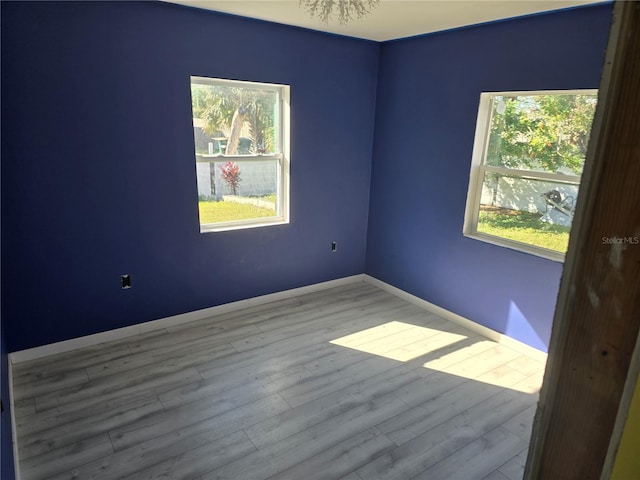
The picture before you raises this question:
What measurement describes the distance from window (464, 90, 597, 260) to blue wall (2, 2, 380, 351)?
1419 mm

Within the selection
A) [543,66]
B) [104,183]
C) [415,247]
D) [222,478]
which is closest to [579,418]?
[222,478]

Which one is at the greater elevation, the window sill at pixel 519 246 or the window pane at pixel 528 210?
the window pane at pixel 528 210

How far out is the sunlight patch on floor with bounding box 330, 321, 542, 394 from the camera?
2.94 meters

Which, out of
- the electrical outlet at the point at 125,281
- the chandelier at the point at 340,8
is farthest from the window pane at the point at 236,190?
the chandelier at the point at 340,8

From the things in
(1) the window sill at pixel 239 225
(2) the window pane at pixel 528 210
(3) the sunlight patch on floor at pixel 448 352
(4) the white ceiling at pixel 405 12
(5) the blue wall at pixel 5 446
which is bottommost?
(3) the sunlight patch on floor at pixel 448 352

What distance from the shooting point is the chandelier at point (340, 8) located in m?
2.86

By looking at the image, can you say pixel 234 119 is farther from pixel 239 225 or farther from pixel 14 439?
pixel 14 439

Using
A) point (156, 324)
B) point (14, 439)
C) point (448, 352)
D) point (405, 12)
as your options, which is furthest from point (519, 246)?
point (14, 439)

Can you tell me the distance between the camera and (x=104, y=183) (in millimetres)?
2982

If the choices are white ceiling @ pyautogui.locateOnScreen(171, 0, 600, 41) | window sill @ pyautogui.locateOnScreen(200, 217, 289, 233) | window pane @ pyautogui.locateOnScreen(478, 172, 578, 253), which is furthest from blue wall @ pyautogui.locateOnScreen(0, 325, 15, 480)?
window pane @ pyautogui.locateOnScreen(478, 172, 578, 253)

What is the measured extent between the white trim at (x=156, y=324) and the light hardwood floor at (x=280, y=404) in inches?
2.4

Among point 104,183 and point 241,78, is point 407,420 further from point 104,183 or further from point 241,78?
point 241,78

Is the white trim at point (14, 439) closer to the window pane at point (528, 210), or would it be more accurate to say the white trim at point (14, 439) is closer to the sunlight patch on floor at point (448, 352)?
the sunlight patch on floor at point (448, 352)

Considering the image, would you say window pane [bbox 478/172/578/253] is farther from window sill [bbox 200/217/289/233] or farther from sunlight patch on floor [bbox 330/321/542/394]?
window sill [bbox 200/217/289/233]
